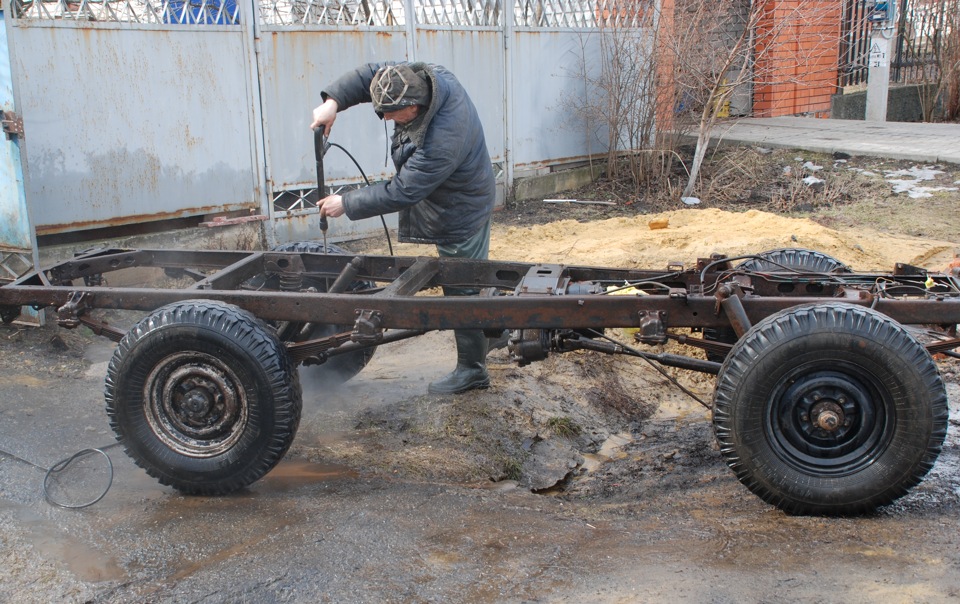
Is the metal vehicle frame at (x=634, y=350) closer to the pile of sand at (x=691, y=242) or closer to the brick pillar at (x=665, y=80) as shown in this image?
the pile of sand at (x=691, y=242)

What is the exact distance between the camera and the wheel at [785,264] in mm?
4453

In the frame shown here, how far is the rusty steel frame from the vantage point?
12.2 feet

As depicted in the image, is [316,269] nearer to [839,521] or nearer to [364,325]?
[364,325]

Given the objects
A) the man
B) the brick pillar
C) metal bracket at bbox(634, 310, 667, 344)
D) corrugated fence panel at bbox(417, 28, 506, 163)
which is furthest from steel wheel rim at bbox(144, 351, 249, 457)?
the brick pillar

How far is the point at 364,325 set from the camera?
3.83 meters

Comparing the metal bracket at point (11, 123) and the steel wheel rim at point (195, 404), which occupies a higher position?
the metal bracket at point (11, 123)

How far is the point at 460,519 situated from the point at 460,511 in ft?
0.29

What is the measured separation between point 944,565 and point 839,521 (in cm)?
45

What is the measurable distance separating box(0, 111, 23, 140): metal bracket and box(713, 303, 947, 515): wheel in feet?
15.5

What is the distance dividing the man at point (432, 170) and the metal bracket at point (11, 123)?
86.6 inches

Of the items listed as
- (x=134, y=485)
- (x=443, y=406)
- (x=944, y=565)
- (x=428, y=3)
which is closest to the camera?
(x=944, y=565)

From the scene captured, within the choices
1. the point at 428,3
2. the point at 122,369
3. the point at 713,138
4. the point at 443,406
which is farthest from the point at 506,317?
the point at 713,138

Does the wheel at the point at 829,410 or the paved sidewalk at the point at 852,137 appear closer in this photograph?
the wheel at the point at 829,410

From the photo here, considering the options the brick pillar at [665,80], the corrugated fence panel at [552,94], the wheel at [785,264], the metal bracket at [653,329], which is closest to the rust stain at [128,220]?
the corrugated fence panel at [552,94]
